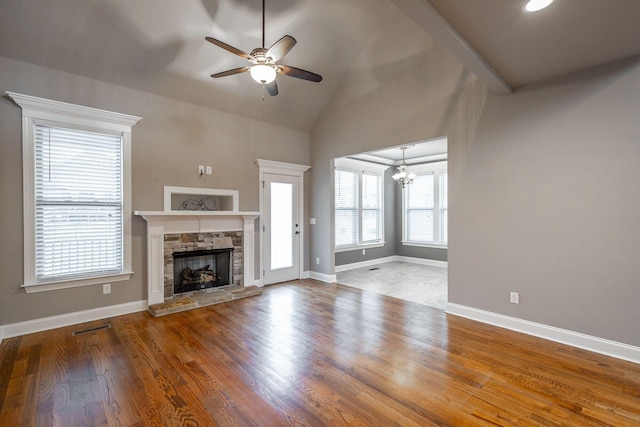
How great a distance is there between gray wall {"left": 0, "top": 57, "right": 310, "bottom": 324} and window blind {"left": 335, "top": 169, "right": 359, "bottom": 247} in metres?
1.57

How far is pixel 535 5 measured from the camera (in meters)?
2.09

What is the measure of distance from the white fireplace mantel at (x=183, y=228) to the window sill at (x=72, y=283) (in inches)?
13.4

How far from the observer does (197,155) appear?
4.76 metres

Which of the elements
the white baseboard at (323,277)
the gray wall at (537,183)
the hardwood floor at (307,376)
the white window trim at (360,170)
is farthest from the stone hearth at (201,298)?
the gray wall at (537,183)

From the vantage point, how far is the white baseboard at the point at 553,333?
288cm

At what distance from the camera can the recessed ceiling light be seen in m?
2.05

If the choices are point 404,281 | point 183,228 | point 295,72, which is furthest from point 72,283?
point 404,281

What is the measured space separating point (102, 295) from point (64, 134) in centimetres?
209

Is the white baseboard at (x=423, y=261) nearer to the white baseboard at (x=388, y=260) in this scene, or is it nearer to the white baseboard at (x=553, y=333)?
the white baseboard at (x=388, y=260)

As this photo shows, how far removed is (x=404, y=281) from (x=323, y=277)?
5.35ft

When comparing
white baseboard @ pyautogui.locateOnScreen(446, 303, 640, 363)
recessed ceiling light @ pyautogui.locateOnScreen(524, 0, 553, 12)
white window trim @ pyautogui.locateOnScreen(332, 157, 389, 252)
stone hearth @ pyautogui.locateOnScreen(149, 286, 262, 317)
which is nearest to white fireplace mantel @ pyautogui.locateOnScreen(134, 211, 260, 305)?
stone hearth @ pyautogui.locateOnScreen(149, 286, 262, 317)

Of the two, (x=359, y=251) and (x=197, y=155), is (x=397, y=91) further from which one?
(x=359, y=251)

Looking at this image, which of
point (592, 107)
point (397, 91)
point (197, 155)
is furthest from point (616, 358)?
point (197, 155)

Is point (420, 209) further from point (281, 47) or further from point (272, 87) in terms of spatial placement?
point (281, 47)
